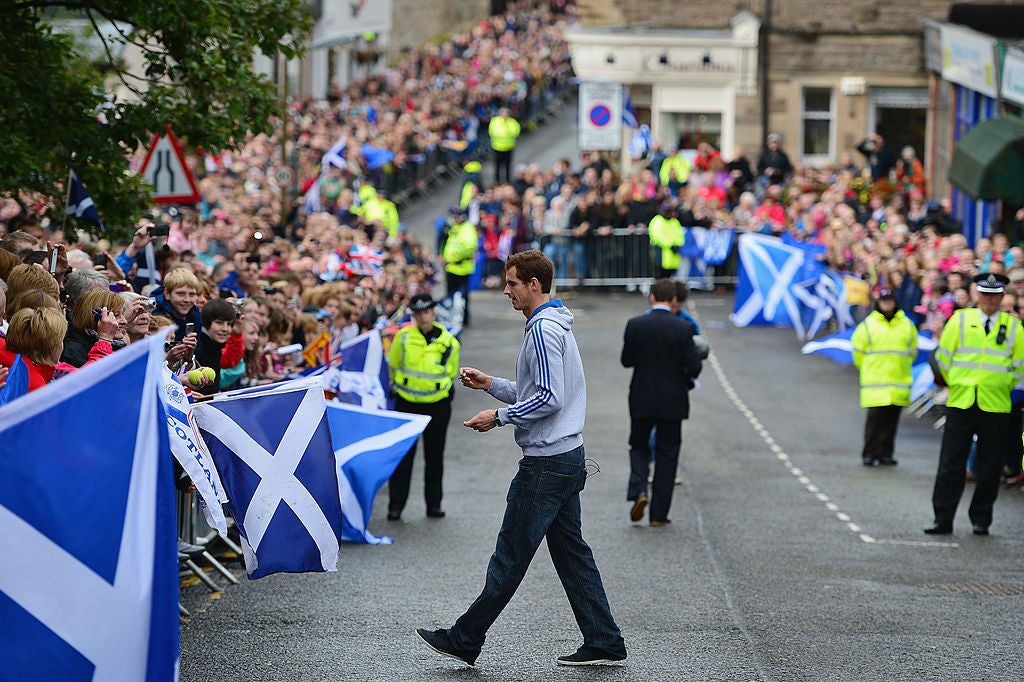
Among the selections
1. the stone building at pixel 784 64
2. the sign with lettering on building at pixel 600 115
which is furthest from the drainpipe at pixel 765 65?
the sign with lettering on building at pixel 600 115

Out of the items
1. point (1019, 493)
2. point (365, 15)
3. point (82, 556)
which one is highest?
point (365, 15)

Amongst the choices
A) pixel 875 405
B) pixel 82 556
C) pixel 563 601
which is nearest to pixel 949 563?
pixel 563 601

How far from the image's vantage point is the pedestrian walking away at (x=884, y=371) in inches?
599

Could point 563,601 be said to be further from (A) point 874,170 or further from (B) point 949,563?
(A) point 874,170

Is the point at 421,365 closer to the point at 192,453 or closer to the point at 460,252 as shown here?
the point at 192,453

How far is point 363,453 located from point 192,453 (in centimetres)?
324

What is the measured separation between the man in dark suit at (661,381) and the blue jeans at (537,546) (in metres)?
4.06

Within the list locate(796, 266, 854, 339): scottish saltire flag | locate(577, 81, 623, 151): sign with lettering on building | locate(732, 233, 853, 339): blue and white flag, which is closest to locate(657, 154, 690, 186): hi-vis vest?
locate(577, 81, 623, 151): sign with lettering on building

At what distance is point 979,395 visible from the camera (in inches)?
464

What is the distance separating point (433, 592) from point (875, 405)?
686cm

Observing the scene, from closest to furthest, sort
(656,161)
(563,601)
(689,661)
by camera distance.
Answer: (689,661)
(563,601)
(656,161)

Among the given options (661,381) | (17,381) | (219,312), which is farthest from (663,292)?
(17,381)

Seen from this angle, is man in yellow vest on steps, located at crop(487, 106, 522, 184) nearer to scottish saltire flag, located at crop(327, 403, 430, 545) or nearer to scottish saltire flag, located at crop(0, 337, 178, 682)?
scottish saltire flag, located at crop(327, 403, 430, 545)

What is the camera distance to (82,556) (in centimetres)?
548
